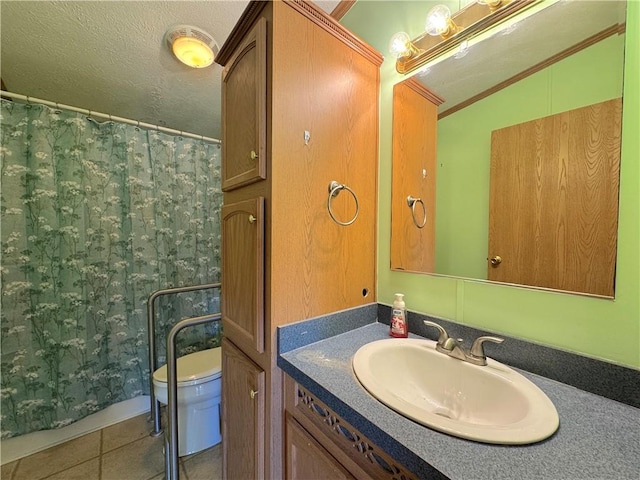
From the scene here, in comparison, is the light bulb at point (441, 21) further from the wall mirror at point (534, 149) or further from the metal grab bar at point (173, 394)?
the metal grab bar at point (173, 394)

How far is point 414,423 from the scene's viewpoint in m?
0.51

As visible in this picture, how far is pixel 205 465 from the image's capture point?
4.61ft

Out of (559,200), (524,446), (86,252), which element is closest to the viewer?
(524,446)

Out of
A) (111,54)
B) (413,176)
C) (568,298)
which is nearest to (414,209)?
(413,176)

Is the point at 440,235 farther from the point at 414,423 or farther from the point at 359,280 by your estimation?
the point at 414,423

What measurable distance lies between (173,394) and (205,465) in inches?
25.2

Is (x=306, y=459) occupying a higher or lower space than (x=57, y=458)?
higher

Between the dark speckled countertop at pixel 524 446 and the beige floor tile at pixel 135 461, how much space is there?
1.38 meters

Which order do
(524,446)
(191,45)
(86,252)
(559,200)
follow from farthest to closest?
(86,252) < (191,45) < (559,200) < (524,446)

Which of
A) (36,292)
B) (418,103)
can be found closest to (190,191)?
(36,292)

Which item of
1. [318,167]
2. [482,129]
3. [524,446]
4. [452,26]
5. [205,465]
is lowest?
[205,465]

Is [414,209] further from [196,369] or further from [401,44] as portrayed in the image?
[196,369]

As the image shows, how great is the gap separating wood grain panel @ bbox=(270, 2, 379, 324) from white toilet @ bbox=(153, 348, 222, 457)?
921 mm

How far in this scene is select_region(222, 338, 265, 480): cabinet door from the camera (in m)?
0.87
